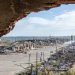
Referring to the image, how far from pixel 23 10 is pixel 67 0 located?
26 cm

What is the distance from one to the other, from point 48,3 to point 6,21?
0.33 metres

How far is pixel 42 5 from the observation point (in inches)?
67.5

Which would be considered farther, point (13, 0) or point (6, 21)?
point (6, 21)

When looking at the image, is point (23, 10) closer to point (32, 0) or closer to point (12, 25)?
point (32, 0)

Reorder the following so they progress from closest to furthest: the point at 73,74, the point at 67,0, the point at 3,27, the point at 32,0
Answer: the point at 32,0, the point at 67,0, the point at 3,27, the point at 73,74

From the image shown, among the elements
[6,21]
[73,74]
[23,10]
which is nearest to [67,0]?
[23,10]

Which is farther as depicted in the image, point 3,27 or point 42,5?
point 3,27

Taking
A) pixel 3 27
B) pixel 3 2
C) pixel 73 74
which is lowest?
pixel 73 74

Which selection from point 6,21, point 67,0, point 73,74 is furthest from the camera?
point 73,74

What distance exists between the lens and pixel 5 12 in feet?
5.81

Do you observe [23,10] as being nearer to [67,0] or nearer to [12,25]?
[67,0]

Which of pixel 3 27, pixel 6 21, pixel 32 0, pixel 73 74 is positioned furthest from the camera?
pixel 73 74

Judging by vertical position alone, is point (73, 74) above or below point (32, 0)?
below

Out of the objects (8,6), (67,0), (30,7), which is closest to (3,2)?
(8,6)
